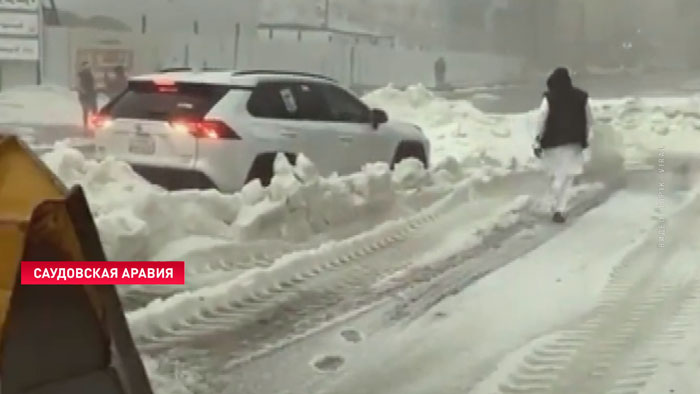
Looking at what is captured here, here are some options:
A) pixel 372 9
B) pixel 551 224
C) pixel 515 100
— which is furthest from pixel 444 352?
pixel 372 9

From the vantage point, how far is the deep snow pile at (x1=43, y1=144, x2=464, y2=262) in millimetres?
2107

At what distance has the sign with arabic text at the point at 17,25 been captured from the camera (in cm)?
221

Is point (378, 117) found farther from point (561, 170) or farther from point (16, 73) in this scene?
point (16, 73)

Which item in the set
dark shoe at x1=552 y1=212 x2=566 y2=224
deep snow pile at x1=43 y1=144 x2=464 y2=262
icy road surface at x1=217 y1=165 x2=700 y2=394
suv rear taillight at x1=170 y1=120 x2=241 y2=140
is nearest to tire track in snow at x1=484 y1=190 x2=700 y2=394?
icy road surface at x1=217 y1=165 x2=700 y2=394

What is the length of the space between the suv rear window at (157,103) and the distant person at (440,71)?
522 millimetres

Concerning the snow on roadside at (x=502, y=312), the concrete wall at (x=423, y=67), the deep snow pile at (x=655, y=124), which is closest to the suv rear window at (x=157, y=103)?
the concrete wall at (x=423, y=67)

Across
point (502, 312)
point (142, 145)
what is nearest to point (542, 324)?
point (502, 312)

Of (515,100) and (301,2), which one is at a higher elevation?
(301,2)

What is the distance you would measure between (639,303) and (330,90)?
0.84 meters

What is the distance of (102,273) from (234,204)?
42 cm

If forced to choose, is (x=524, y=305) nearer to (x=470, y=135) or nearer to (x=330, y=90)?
(x=470, y=135)

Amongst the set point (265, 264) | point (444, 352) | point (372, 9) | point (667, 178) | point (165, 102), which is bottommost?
point (444, 352)

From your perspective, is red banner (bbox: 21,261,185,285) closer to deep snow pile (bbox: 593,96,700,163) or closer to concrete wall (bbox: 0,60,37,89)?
concrete wall (bbox: 0,60,37,89)

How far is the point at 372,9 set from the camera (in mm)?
2307
